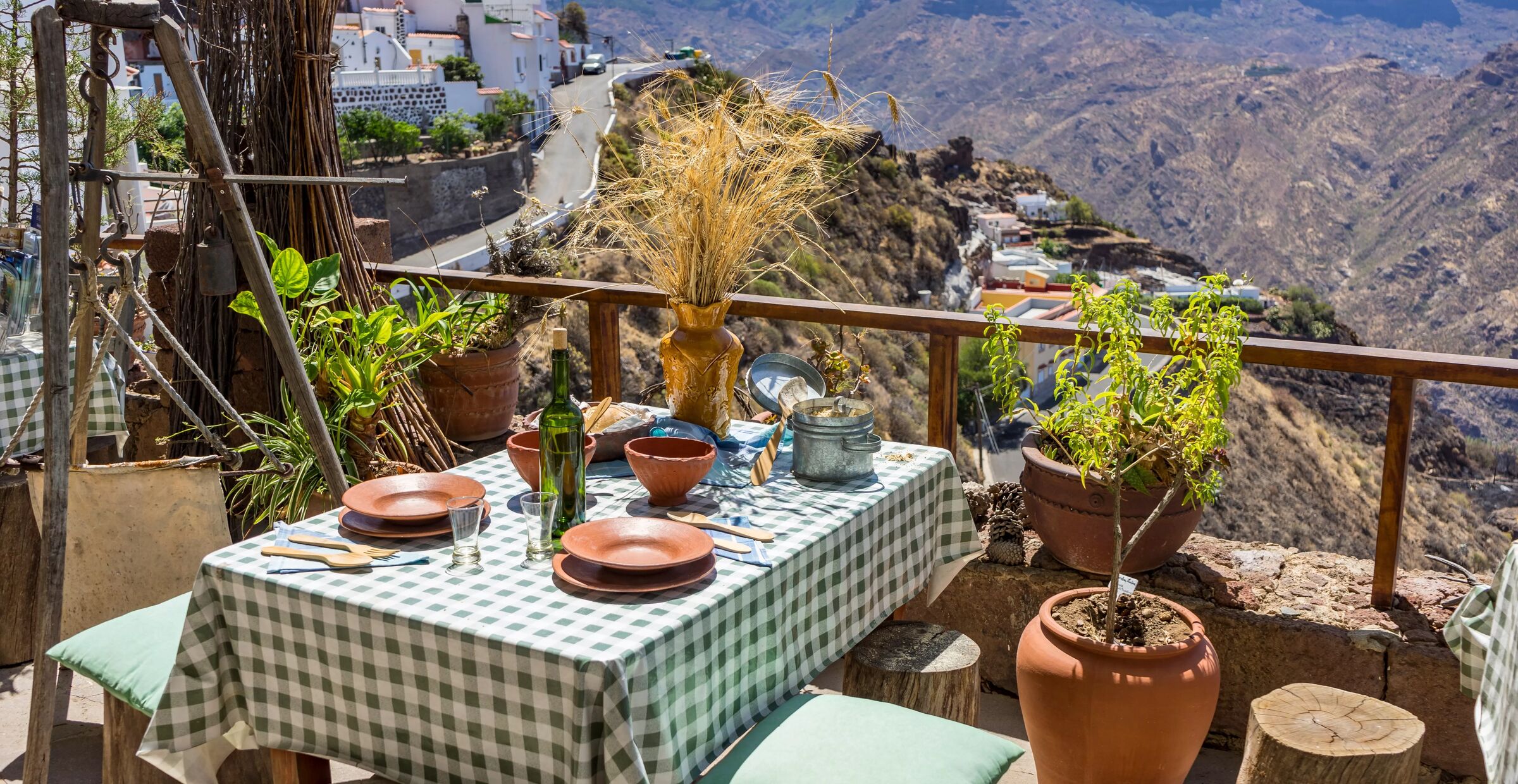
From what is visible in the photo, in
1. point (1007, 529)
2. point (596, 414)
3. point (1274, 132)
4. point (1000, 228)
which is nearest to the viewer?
point (596, 414)

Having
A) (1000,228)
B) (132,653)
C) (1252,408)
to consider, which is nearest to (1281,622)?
(132,653)

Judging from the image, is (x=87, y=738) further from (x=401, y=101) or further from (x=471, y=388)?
(x=401, y=101)

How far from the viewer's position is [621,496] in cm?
183

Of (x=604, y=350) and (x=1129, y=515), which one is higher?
(x=604, y=350)

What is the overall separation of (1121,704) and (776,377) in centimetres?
84

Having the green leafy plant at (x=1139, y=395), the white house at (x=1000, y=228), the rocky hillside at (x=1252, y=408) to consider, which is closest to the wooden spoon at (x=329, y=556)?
the green leafy plant at (x=1139, y=395)

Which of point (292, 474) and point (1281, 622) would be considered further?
point (292, 474)

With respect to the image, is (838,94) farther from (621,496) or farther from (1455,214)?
(1455,214)

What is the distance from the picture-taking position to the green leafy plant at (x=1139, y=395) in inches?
79.5

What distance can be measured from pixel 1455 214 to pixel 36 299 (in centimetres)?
7327

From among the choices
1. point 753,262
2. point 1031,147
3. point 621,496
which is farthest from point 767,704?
point 1031,147

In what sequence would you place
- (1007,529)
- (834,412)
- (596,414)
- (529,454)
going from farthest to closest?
1. (1007,529)
2. (596,414)
3. (834,412)
4. (529,454)

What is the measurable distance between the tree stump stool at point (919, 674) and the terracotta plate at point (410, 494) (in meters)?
0.70

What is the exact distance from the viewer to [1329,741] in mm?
1738
